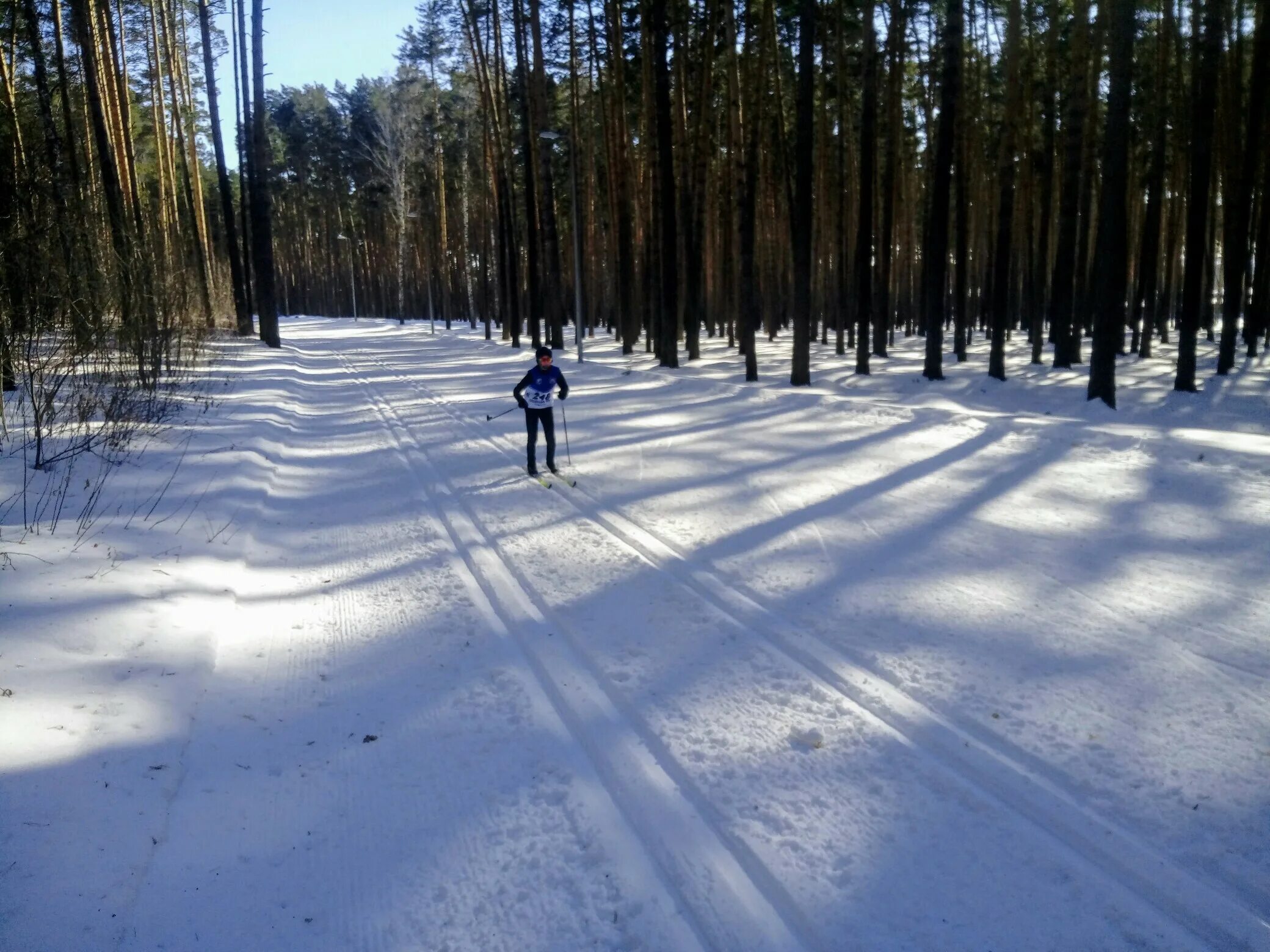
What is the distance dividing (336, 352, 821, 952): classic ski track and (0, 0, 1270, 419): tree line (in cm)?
629

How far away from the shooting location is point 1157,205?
19.6m

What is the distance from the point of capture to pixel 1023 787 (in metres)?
3.69

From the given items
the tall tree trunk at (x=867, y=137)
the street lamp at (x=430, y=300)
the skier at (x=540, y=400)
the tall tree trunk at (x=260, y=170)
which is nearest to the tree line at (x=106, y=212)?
the tall tree trunk at (x=260, y=170)

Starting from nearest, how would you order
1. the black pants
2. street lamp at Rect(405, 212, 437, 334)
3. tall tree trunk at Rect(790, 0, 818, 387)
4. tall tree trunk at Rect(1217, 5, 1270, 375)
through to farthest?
the black pants < tall tree trunk at Rect(790, 0, 818, 387) < tall tree trunk at Rect(1217, 5, 1270, 375) < street lamp at Rect(405, 212, 437, 334)

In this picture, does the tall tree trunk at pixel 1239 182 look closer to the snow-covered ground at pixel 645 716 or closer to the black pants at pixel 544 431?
the snow-covered ground at pixel 645 716

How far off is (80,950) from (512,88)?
119 feet

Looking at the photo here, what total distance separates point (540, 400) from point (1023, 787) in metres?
7.88

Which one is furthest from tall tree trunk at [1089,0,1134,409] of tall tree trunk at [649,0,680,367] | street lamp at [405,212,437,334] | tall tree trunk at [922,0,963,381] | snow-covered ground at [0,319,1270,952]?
street lamp at [405,212,437,334]

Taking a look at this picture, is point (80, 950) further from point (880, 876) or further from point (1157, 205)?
point (1157, 205)

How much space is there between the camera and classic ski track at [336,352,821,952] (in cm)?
293

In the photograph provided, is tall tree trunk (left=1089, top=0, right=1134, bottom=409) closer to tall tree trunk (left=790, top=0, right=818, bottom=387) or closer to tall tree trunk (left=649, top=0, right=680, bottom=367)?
tall tree trunk (left=790, top=0, right=818, bottom=387)

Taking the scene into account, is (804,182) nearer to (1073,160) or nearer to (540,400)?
(1073,160)

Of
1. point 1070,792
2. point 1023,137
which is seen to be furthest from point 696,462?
point 1023,137

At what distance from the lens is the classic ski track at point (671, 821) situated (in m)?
2.93
